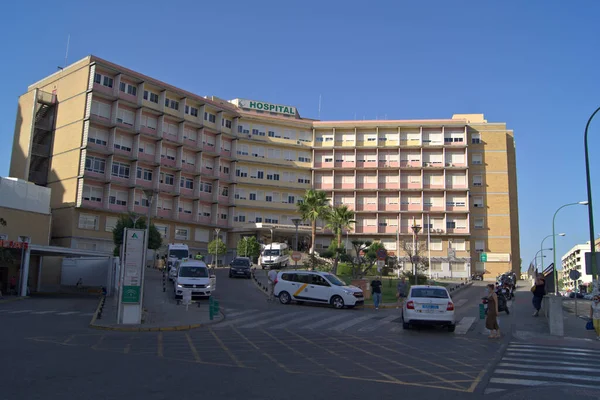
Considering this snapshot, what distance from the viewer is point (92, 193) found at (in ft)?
190

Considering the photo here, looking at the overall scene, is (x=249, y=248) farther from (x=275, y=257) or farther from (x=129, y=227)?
(x=129, y=227)

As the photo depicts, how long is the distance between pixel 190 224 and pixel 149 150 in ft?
36.4

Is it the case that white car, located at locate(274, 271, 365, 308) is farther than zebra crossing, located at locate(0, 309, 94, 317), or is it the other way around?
white car, located at locate(274, 271, 365, 308)

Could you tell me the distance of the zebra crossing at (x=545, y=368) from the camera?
8977mm

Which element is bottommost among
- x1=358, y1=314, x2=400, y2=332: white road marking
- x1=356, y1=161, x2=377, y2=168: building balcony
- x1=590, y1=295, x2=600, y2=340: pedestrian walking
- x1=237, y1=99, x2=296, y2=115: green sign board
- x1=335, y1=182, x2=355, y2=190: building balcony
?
x1=358, y1=314, x2=400, y2=332: white road marking

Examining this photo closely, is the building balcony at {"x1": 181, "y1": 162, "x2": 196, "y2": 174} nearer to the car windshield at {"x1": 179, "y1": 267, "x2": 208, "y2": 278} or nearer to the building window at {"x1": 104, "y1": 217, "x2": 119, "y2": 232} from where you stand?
the building window at {"x1": 104, "y1": 217, "x2": 119, "y2": 232}

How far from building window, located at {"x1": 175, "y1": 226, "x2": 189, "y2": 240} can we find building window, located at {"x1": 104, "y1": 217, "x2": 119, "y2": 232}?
902 cm

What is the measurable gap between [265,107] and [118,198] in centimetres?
3415

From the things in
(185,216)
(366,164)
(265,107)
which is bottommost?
(185,216)

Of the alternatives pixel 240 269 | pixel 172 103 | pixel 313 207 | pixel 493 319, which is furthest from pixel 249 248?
pixel 493 319

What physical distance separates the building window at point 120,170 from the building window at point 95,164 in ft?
4.30

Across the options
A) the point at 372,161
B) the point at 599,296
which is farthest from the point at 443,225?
the point at 599,296

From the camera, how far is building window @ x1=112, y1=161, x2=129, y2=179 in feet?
197

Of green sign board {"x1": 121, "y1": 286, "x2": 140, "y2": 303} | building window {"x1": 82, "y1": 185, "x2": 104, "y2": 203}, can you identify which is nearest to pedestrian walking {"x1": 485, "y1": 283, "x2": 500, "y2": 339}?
green sign board {"x1": 121, "y1": 286, "x2": 140, "y2": 303}
